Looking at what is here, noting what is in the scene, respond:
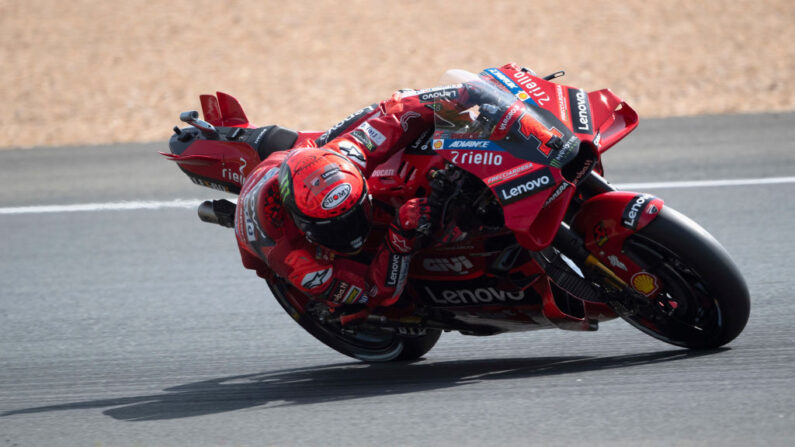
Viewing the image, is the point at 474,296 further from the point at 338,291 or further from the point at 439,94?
the point at 439,94

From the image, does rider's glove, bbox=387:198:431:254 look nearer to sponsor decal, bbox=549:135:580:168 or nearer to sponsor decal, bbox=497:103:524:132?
sponsor decal, bbox=497:103:524:132

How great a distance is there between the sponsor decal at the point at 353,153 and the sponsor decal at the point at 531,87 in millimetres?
739

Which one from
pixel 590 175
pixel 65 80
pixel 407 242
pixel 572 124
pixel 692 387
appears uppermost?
pixel 572 124

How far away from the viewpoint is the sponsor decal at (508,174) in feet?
12.6

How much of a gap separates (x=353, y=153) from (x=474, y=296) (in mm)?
857

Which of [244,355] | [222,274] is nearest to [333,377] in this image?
[244,355]

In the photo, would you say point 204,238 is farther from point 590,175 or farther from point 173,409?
point 590,175

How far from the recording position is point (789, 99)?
10234 mm

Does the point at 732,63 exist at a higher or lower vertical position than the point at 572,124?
lower

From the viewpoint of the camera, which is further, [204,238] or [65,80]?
[65,80]

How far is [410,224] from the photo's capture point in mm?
4043

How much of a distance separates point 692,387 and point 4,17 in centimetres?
1372

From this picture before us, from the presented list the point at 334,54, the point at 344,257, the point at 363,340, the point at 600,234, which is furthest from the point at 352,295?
the point at 334,54

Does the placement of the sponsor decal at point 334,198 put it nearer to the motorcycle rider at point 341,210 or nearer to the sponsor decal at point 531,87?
the motorcycle rider at point 341,210
